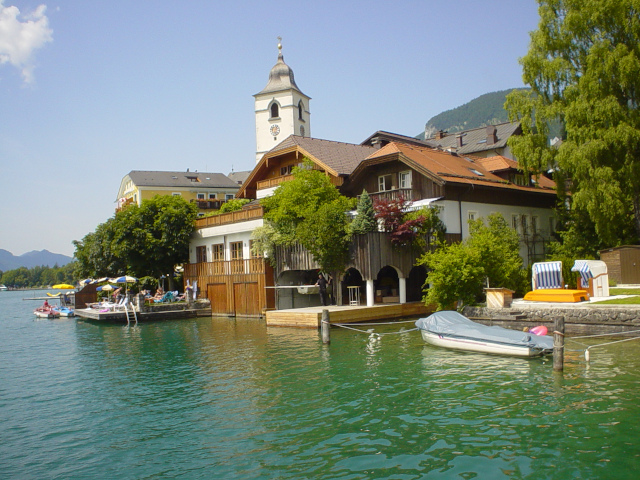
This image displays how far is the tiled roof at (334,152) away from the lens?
1444 inches

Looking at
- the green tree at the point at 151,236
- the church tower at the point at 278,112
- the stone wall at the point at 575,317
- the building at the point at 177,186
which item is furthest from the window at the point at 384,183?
the building at the point at 177,186

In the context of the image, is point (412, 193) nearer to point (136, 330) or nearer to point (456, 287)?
point (456, 287)

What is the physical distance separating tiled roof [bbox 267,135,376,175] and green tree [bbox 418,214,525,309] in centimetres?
1004

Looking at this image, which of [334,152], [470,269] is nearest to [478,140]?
[334,152]

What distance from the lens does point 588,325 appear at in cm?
2144

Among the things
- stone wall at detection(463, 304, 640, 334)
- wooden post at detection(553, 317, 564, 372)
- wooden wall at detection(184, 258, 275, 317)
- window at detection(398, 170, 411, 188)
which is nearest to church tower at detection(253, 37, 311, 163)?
wooden wall at detection(184, 258, 275, 317)

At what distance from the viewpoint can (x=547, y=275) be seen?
84.7ft

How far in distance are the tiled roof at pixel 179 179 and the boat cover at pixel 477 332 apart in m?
61.0

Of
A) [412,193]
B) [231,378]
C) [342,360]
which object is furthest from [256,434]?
[412,193]

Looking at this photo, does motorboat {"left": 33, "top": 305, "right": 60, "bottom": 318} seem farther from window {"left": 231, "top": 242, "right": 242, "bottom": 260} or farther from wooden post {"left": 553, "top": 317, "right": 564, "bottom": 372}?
wooden post {"left": 553, "top": 317, "right": 564, "bottom": 372}

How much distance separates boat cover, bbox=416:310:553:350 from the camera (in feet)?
57.5

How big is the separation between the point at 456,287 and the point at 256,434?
16.6m

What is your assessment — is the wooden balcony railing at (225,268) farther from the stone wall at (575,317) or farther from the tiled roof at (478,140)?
the tiled roof at (478,140)

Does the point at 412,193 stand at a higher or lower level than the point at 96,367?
higher
